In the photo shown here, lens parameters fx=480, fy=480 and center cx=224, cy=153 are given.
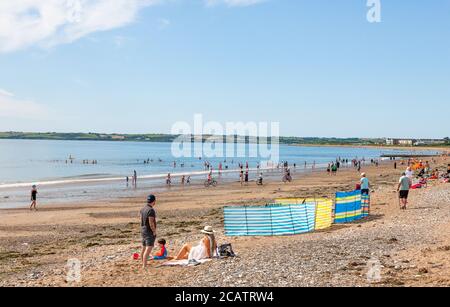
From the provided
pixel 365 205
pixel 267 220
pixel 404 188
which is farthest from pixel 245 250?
pixel 404 188

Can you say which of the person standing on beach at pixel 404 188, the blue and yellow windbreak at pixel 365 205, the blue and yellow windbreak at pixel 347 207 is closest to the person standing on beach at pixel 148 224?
the blue and yellow windbreak at pixel 347 207

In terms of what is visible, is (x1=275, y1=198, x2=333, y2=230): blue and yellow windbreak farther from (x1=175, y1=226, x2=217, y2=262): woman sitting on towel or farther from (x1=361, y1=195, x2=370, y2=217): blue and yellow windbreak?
(x1=175, y1=226, x2=217, y2=262): woman sitting on towel

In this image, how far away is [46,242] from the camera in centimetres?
1833

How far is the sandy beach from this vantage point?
10.1 m

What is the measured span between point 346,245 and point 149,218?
5.69m

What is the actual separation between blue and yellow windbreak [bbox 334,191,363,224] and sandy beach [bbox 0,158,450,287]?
0.60 metres

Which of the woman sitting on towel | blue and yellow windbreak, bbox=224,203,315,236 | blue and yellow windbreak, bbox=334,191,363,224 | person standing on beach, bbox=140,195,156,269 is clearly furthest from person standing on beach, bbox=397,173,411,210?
person standing on beach, bbox=140,195,156,269

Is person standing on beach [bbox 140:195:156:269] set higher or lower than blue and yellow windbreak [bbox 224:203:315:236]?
higher

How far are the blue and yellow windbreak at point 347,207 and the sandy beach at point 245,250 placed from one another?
0.60 meters

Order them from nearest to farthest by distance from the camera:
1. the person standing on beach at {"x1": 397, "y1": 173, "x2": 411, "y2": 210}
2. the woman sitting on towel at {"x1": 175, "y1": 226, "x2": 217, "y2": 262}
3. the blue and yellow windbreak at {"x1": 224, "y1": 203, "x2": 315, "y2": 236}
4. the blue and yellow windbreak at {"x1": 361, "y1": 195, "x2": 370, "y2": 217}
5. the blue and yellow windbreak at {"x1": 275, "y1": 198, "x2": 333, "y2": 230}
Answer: the woman sitting on towel at {"x1": 175, "y1": 226, "x2": 217, "y2": 262} → the blue and yellow windbreak at {"x1": 224, "y1": 203, "x2": 315, "y2": 236} → the blue and yellow windbreak at {"x1": 275, "y1": 198, "x2": 333, "y2": 230} → the blue and yellow windbreak at {"x1": 361, "y1": 195, "x2": 370, "y2": 217} → the person standing on beach at {"x1": 397, "y1": 173, "x2": 411, "y2": 210}

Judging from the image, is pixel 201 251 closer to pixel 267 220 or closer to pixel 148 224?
pixel 148 224

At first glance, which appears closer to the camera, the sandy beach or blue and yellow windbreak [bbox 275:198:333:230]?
the sandy beach

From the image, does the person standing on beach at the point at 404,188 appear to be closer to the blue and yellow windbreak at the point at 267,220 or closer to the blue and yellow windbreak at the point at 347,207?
the blue and yellow windbreak at the point at 347,207
